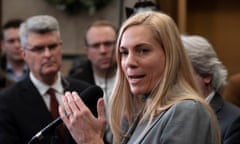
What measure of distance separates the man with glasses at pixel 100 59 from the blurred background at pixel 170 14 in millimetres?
1026

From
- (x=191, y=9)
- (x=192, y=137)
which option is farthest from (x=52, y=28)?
(x=191, y=9)

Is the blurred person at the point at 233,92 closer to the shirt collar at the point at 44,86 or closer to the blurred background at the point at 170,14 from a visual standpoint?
the shirt collar at the point at 44,86

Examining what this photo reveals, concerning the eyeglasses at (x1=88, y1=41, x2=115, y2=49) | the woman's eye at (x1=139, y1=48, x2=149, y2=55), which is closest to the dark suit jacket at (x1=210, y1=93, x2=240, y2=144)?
the woman's eye at (x1=139, y1=48, x2=149, y2=55)

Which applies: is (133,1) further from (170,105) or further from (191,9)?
(191,9)

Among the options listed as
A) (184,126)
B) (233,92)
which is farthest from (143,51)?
(233,92)

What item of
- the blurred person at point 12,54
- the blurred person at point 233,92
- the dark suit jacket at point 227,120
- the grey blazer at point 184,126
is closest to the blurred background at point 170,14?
→ the blurred person at point 12,54

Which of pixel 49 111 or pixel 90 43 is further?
pixel 90 43

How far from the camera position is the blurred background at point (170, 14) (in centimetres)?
552

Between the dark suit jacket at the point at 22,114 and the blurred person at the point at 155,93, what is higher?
the blurred person at the point at 155,93

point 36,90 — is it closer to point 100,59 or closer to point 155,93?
point 100,59

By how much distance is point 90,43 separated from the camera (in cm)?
406

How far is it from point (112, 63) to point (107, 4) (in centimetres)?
199

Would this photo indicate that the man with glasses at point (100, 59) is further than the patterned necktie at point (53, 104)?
Yes

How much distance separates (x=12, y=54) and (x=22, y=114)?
1864 millimetres
